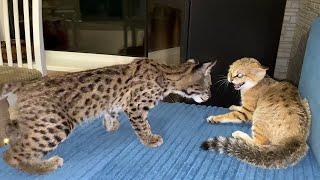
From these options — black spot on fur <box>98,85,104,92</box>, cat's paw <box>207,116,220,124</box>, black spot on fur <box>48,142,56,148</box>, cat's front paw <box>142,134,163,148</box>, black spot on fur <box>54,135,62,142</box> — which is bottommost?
cat's front paw <box>142,134,163,148</box>

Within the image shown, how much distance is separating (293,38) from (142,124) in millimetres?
1330

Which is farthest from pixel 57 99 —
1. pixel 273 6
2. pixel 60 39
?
pixel 60 39

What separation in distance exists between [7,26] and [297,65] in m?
1.77

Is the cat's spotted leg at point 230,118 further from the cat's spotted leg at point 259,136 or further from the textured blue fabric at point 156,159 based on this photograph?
the cat's spotted leg at point 259,136

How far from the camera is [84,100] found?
4.36 feet

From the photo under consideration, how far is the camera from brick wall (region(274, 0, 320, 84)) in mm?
1950

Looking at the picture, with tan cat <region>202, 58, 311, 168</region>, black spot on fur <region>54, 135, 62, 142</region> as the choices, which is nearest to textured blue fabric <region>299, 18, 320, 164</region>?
tan cat <region>202, 58, 311, 168</region>

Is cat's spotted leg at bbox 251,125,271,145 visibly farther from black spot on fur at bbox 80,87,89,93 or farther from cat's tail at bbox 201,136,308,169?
black spot on fur at bbox 80,87,89,93

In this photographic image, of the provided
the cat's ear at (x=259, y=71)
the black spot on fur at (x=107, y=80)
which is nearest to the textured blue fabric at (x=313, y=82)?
the cat's ear at (x=259, y=71)

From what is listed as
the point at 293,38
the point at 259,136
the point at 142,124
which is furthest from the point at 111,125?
the point at 293,38

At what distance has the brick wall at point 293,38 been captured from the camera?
1.95 metres

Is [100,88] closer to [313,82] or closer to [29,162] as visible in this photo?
[29,162]

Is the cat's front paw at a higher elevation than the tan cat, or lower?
lower

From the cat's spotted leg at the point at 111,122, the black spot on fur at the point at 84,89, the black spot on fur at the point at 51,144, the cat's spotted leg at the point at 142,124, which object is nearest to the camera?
the black spot on fur at the point at 51,144
